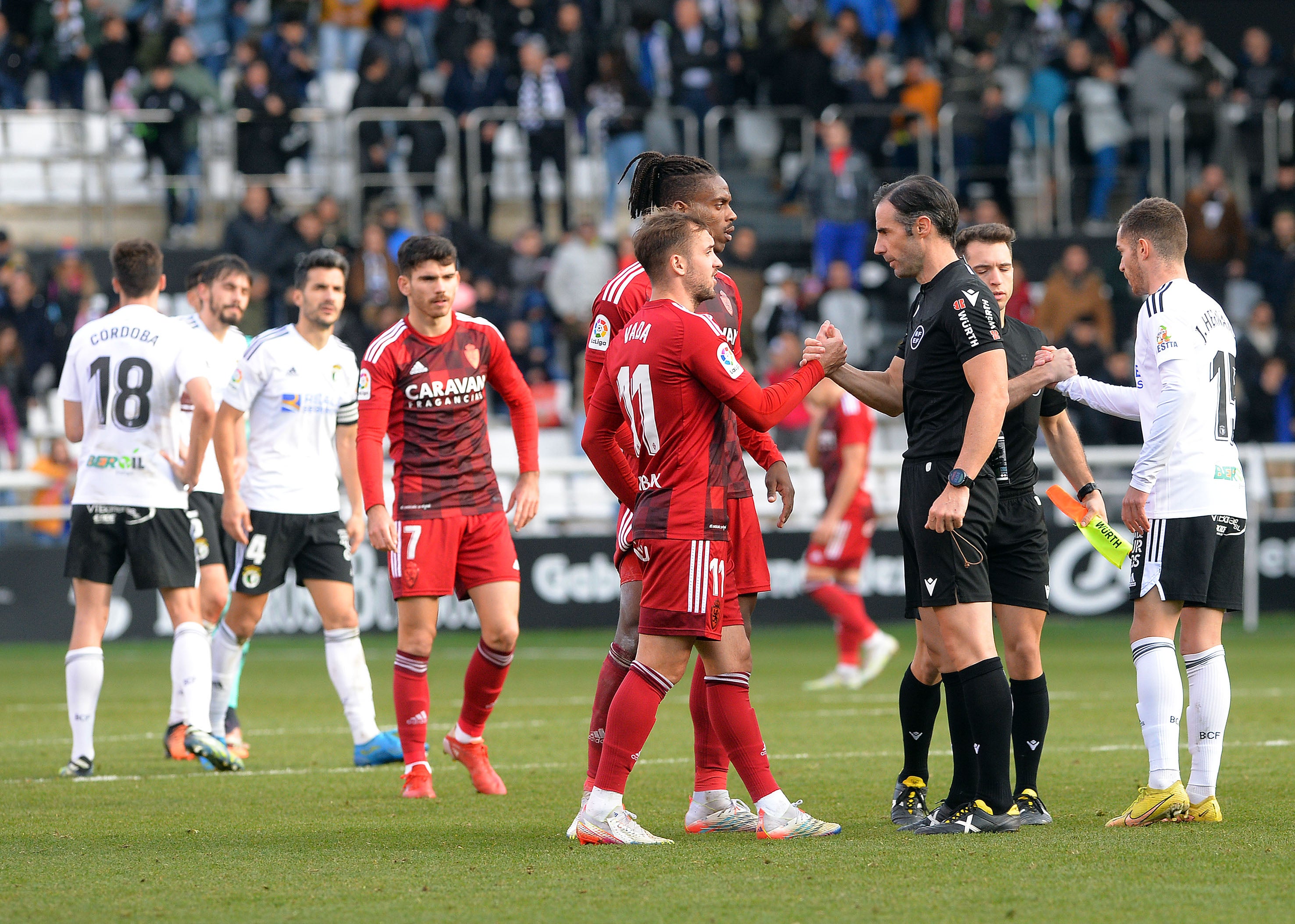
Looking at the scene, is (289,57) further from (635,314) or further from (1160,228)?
(1160,228)

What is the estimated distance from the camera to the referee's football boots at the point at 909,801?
6.33 meters

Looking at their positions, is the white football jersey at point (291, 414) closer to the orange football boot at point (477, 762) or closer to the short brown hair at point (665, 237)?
the orange football boot at point (477, 762)

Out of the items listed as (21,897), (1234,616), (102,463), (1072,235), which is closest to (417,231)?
(1072,235)

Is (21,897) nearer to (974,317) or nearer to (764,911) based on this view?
(764,911)

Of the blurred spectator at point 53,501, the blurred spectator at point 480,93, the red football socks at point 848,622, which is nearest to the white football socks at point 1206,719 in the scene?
the red football socks at point 848,622

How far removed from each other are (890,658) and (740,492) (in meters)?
8.86

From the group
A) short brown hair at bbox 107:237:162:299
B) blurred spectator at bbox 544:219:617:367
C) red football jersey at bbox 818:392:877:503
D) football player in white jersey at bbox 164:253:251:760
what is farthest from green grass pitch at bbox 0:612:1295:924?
blurred spectator at bbox 544:219:617:367

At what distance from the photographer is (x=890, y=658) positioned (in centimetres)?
1468

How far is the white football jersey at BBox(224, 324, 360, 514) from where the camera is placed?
871 centimetres

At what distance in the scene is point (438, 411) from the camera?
7.67m

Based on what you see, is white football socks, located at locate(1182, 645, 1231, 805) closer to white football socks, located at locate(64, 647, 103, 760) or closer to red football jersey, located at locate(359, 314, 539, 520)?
red football jersey, located at locate(359, 314, 539, 520)

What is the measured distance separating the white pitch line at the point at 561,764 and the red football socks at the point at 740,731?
7.97 feet

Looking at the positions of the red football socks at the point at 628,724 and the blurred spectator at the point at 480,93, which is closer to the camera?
the red football socks at the point at 628,724

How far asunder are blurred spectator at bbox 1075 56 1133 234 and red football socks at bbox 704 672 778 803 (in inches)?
707
